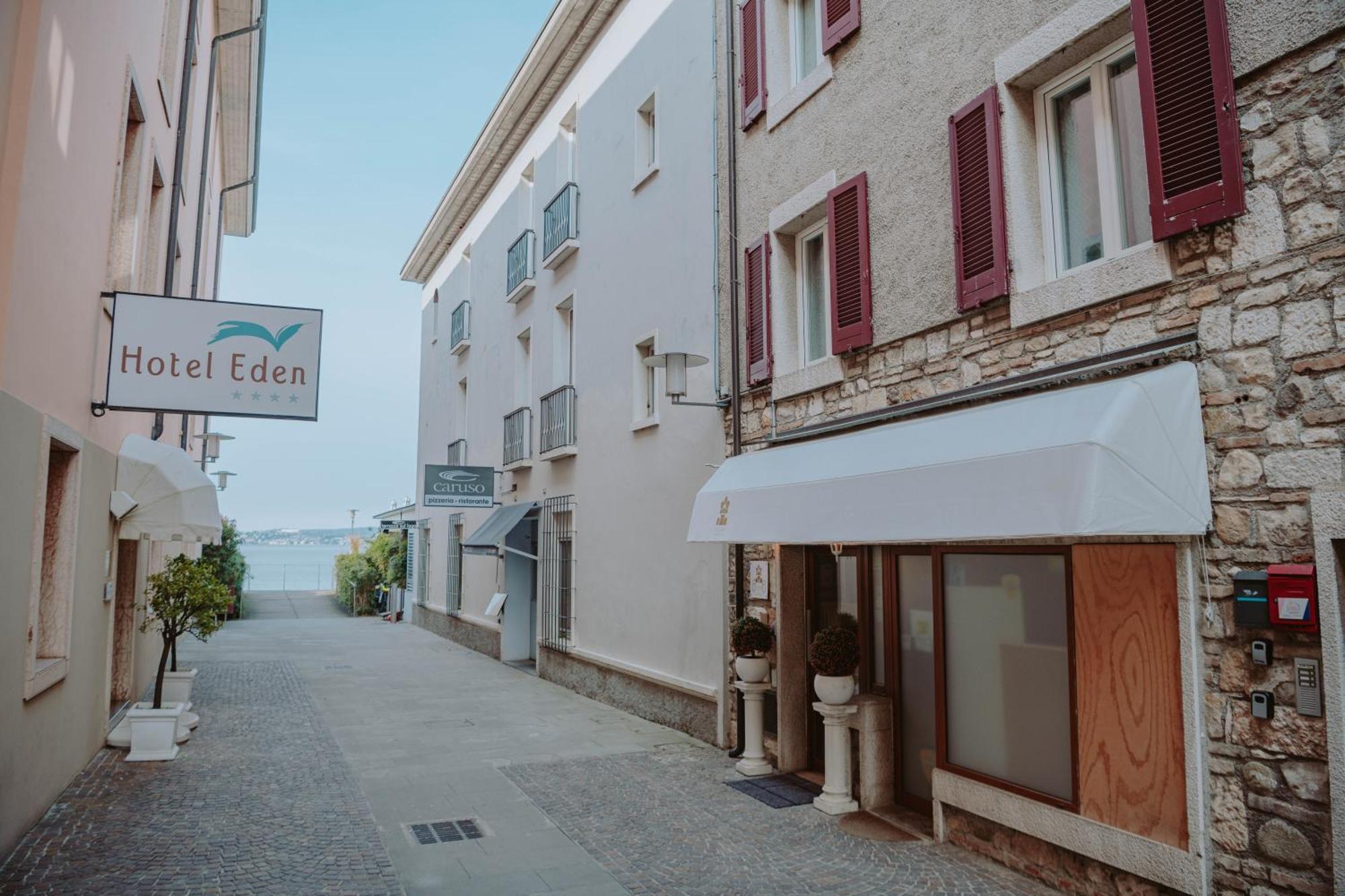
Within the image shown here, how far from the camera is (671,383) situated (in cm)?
905

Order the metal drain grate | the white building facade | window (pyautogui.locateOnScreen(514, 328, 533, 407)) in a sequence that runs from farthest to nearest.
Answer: window (pyautogui.locateOnScreen(514, 328, 533, 407)) < the white building facade < the metal drain grate

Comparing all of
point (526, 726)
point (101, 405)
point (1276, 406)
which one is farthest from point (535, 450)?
point (1276, 406)

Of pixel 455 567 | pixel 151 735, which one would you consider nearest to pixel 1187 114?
pixel 151 735

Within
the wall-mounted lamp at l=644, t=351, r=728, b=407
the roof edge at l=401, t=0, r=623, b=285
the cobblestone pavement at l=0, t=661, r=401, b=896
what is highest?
the roof edge at l=401, t=0, r=623, b=285

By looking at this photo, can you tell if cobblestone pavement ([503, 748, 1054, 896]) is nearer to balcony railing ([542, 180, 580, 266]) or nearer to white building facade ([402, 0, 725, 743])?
white building facade ([402, 0, 725, 743])

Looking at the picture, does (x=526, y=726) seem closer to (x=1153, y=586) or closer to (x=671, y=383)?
(x=671, y=383)

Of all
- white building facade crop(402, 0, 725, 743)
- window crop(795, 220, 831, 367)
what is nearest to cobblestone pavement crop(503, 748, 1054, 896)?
white building facade crop(402, 0, 725, 743)

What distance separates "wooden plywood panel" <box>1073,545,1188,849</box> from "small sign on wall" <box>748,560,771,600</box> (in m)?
3.74

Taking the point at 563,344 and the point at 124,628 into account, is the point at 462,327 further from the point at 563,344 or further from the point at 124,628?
the point at 124,628

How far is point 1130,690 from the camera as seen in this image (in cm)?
522

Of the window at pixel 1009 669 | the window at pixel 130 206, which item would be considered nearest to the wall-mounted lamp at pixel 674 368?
the window at pixel 1009 669

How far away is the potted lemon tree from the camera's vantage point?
29.2 feet

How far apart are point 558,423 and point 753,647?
701 centimetres

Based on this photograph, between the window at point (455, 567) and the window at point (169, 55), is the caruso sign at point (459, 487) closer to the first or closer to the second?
the window at point (455, 567)
